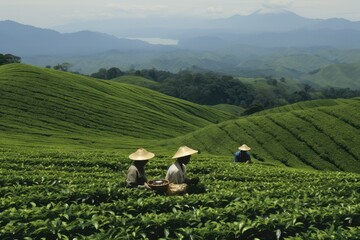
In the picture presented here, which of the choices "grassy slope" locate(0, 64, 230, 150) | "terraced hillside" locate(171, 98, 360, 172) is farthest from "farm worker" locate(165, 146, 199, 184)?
"grassy slope" locate(0, 64, 230, 150)

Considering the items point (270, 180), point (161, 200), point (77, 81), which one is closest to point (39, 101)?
point (77, 81)

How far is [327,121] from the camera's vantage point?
A: 200ft

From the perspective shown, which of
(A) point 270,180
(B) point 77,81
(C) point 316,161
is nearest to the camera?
(A) point 270,180

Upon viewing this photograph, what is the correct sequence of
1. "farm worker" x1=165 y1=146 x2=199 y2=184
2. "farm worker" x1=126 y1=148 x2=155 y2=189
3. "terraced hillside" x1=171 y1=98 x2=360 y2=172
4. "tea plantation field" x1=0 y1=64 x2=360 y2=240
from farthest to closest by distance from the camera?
"terraced hillside" x1=171 y1=98 x2=360 y2=172
"farm worker" x1=126 y1=148 x2=155 y2=189
"farm worker" x1=165 y1=146 x2=199 y2=184
"tea plantation field" x1=0 y1=64 x2=360 y2=240

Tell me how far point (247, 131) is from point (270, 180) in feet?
136

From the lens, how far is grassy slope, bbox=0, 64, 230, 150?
68.9 m

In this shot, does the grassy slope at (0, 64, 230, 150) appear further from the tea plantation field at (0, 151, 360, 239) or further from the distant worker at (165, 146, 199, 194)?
the distant worker at (165, 146, 199, 194)

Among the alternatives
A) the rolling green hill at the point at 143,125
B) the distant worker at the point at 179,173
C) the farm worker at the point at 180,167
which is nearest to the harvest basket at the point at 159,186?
the distant worker at the point at 179,173

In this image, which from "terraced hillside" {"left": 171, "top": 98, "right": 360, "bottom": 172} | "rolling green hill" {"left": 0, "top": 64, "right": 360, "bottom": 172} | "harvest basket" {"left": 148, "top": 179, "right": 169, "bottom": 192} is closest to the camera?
"harvest basket" {"left": 148, "top": 179, "right": 169, "bottom": 192}

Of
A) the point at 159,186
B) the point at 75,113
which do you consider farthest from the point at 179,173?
the point at 75,113

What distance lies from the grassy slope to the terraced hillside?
16.4 metres

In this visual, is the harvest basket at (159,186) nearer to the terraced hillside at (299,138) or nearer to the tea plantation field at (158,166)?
the tea plantation field at (158,166)

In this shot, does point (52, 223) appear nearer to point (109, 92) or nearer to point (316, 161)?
point (316, 161)

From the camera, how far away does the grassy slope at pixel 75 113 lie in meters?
68.9
